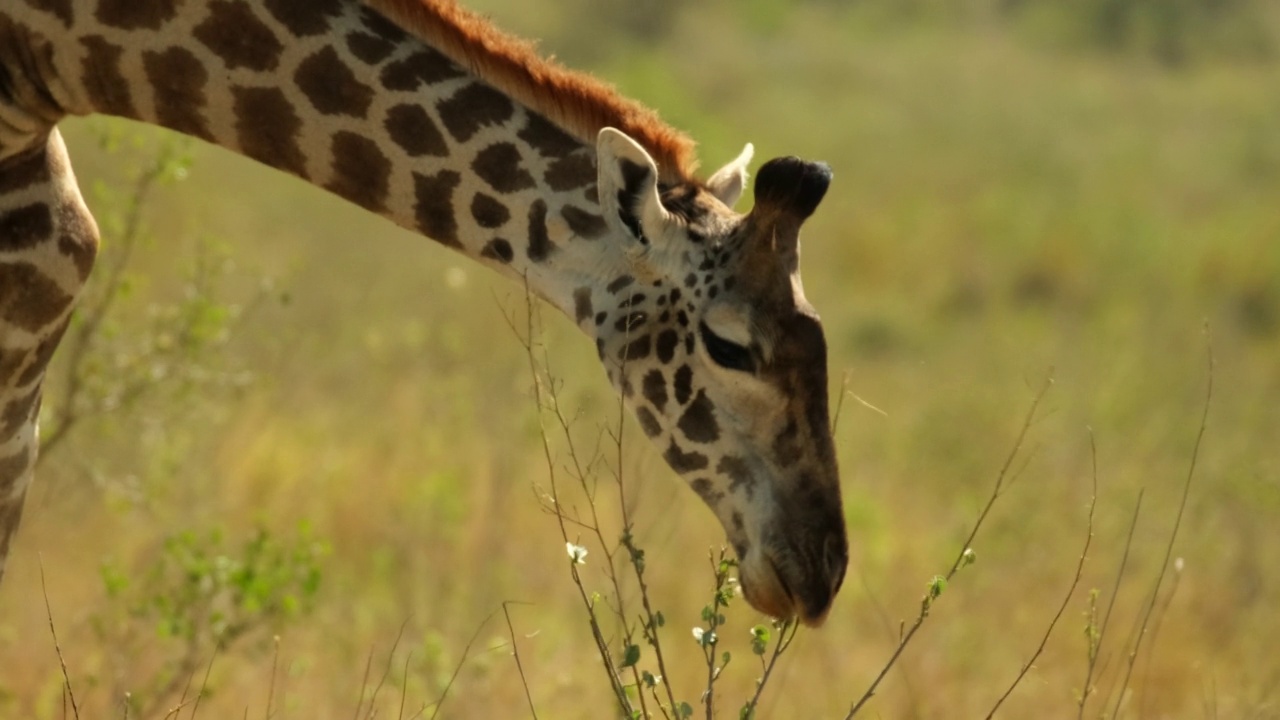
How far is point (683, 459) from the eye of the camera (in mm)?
5273

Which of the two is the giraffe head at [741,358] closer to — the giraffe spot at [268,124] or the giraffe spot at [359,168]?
the giraffe spot at [359,168]

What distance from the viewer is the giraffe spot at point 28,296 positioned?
212 inches

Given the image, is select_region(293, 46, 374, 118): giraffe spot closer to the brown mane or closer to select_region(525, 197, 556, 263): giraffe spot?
the brown mane

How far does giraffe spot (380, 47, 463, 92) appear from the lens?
17.6ft

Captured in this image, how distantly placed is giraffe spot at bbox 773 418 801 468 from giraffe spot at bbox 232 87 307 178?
5.86 ft

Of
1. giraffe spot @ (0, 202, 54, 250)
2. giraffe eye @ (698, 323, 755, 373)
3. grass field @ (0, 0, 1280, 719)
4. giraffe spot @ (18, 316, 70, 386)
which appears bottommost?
grass field @ (0, 0, 1280, 719)

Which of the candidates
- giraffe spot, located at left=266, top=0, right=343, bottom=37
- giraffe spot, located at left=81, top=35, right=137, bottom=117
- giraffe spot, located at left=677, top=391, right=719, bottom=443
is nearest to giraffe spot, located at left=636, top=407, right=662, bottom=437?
giraffe spot, located at left=677, top=391, right=719, bottom=443

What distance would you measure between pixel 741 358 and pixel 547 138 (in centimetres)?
99

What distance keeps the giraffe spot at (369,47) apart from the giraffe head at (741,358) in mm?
884

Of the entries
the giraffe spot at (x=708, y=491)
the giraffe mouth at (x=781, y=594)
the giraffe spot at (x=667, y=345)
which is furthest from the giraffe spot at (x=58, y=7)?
the giraffe mouth at (x=781, y=594)

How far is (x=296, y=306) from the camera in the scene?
46.5ft

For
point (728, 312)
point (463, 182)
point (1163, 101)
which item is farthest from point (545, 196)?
point (1163, 101)

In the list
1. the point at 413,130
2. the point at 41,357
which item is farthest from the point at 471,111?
the point at 41,357

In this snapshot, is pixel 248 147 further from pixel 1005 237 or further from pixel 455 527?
pixel 1005 237
